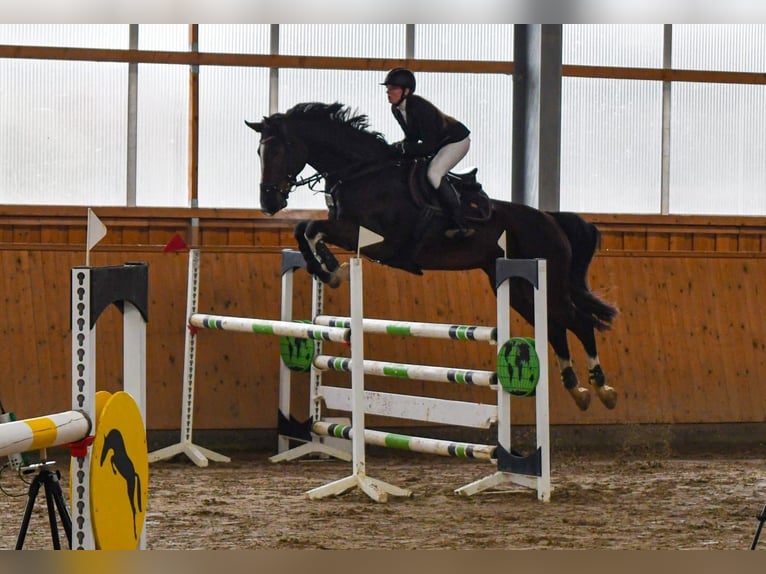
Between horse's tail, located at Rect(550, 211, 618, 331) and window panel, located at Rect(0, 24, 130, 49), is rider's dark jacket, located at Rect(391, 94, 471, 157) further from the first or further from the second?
window panel, located at Rect(0, 24, 130, 49)

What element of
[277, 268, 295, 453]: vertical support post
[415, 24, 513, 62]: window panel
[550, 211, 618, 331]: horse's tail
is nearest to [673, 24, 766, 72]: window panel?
[415, 24, 513, 62]: window panel

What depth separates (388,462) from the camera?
5578 millimetres

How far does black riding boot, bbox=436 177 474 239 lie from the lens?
208 inches

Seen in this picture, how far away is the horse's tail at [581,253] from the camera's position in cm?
567

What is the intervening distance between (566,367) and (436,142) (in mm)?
1468

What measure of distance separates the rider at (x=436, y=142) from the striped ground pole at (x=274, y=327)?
102cm

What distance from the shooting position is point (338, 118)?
Result: 5.36 meters

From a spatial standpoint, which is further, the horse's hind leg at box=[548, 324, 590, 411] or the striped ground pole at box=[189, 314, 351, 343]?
the horse's hind leg at box=[548, 324, 590, 411]

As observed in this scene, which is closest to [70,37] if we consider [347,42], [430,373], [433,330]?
[347,42]

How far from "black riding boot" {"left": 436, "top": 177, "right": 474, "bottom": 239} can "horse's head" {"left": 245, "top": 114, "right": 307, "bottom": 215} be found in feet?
2.45

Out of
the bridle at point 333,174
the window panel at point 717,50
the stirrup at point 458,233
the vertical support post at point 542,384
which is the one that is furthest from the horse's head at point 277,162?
the window panel at point 717,50

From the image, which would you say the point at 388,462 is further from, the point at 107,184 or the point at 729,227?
the point at 729,227

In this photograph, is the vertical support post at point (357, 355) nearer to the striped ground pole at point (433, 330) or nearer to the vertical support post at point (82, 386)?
the striped ground pole at point (433, 330)
